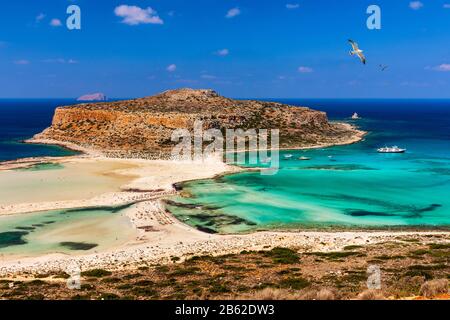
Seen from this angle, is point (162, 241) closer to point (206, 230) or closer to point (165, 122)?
point (206, 230)

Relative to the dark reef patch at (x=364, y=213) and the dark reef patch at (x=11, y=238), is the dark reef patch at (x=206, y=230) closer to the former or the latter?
the dark reef patch at (x=11, y=238)

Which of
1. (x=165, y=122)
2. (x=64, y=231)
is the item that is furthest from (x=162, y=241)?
(x=165, y=122)

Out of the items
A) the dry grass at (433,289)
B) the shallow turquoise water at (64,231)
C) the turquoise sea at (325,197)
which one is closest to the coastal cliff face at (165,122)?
the turquoise sea at (325,197)

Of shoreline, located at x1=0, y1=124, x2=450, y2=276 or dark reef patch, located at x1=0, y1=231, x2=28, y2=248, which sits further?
dark reef patch, located at x1=0, y1=231, x2=28, y2=248

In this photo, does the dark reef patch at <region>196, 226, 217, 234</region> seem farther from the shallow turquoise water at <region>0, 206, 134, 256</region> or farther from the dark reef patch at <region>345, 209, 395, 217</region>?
the dark reef patch at <region>345, 209, 395, 217</region>

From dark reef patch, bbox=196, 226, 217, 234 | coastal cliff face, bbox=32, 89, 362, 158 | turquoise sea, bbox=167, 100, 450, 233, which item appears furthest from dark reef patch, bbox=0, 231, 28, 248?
coastal cliff face, bbox=32, 89, 362, 158

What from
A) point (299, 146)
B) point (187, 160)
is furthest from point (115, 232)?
point (299, 146)
